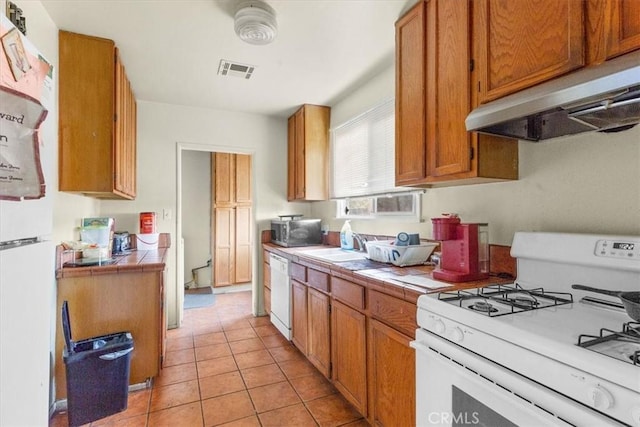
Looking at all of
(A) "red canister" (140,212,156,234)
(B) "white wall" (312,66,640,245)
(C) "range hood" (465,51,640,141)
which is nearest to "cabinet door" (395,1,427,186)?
(B) "white wall" (312,66,640,245)

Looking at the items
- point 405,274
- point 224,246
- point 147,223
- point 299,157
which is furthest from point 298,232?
point 224,246

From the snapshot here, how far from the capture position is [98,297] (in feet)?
6.73

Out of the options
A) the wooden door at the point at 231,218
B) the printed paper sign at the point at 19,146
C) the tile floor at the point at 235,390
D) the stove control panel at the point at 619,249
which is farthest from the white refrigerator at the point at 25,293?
the wooden door at the point at 231,218

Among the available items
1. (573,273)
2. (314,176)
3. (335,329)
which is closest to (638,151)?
(573,273)

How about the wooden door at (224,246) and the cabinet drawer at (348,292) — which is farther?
the wooden door at (224,246)

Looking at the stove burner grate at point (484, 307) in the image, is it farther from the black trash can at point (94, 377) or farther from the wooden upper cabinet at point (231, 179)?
the wooden upper cabinet at point (231, 179)

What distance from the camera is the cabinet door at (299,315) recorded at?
2.45 metres

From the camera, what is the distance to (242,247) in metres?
4.94

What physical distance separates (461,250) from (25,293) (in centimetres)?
166

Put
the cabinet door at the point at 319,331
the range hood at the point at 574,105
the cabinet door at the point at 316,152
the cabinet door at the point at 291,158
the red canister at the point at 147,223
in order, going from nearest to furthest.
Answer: the range hood at the point at 574,105
the cabinet door at the point at 319,331
the red canister at the point at 147,223
the cabinet door at the point at 316,152
the cabinet door at the point at 291,158

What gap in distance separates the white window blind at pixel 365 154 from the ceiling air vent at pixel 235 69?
41.4 inches

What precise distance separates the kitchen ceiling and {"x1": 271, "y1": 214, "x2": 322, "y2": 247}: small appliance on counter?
1311 mm

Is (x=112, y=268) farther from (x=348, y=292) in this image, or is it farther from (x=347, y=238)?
(x=347, y=238)

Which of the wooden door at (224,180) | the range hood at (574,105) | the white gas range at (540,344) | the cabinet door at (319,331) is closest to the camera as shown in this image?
the white gas range at (540,344)
